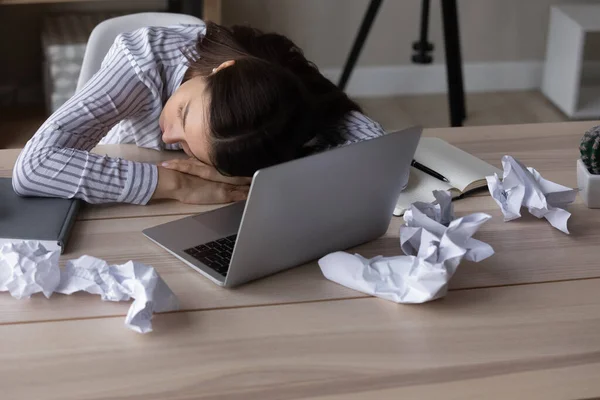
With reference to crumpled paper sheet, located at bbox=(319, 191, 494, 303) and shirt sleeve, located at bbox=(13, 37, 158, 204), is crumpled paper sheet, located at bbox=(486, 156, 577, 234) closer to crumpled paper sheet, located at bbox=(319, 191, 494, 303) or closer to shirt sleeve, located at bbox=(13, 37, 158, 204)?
crumpled paper sheet, located at bbox=(319, 191, 494, 303)

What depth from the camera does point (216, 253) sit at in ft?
3.61

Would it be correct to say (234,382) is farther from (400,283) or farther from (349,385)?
(400,283)

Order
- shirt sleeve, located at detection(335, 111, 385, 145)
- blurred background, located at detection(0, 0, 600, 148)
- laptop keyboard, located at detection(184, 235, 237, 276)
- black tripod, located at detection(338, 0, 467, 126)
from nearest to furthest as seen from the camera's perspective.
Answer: laptop keyboard, located at detection(184, 235, 237, 276) < shirt sleeve, located at detection(335, 111, 385, 145) < black tripod, located at detection(338, 0, 467, 126) < blurred background, located at detection(0, 0, 600, 148)

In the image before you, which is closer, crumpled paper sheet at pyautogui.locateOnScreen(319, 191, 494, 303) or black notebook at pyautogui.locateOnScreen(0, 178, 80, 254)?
crumpled paper sheet at pyautogui.locateOnScreen(319, 191, 494, 303)

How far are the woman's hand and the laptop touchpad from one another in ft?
0.12

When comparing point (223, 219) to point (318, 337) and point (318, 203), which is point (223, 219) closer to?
point (318, 203)

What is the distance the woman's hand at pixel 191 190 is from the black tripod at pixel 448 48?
5.77ft

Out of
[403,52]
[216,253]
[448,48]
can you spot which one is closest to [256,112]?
[216,253]

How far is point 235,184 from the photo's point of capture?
4.33ft

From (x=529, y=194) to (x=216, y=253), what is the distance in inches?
18.7

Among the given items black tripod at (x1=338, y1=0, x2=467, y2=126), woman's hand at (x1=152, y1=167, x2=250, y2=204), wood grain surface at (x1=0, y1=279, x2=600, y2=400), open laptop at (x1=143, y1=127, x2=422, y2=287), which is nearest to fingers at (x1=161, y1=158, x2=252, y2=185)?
woman's hand at (x1=152, y1=167, x2=250, y2=204)

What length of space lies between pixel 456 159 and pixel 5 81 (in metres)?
2.33

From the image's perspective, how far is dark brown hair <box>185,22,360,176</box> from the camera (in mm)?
1188

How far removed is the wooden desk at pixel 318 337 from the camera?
0.85 meters
